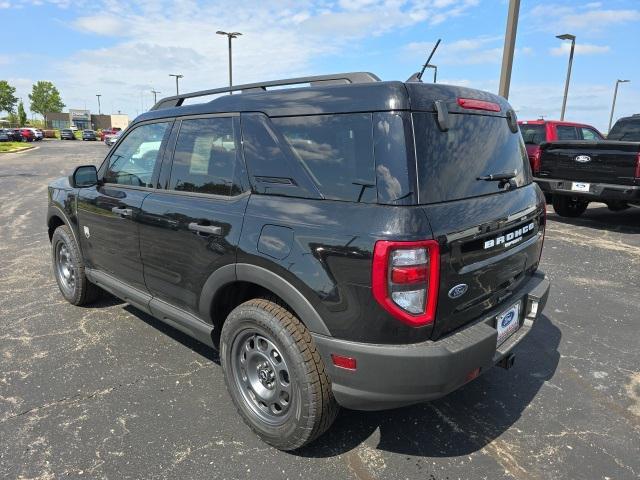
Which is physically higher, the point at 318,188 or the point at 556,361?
the point at 318,188

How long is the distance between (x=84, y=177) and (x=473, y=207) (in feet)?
10.1

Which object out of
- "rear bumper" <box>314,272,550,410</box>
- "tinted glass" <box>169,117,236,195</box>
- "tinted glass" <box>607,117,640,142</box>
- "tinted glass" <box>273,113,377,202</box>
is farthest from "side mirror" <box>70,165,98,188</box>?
"tinted glass" <box>607,117,640,142</box>

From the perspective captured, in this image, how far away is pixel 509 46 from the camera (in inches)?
345

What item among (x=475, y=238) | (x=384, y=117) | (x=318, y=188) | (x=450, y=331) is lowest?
(x=450, y=331)

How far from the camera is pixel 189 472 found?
2344mm

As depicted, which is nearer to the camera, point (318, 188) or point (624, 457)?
point (318, 188)

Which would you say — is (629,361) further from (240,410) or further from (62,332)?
(62,332)

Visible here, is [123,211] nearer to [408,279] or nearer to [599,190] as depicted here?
[408,279]

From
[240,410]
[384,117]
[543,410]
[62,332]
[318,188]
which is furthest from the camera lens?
[62,332]

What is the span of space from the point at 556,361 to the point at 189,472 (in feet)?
8.86

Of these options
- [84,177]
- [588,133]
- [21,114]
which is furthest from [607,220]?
[21,114]

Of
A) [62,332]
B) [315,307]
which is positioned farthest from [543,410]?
[62,332]

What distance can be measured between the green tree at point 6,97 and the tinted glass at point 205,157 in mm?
97305

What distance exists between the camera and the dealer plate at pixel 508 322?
98.7 inches
